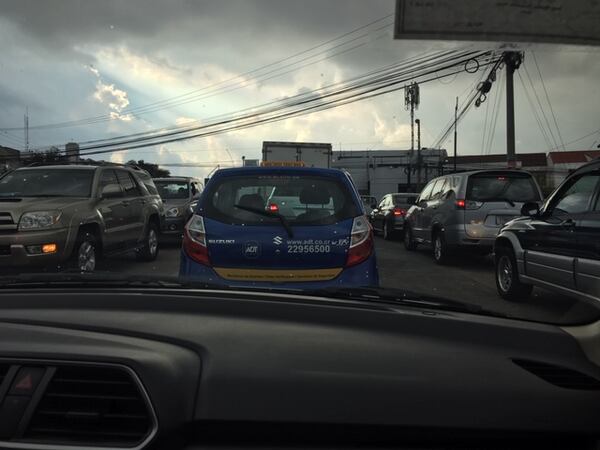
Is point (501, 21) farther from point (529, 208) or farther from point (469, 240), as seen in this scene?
point (529, 208)

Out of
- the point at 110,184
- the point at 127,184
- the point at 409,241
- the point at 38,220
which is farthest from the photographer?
the point at 409,241

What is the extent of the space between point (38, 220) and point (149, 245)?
3900mm

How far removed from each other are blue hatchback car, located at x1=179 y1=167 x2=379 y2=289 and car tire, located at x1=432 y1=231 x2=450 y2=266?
6603 millimetres

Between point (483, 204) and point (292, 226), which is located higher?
point (483, 204)

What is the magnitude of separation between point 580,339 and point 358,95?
75.1 feet

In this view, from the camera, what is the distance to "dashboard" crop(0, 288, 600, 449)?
1.38 meters

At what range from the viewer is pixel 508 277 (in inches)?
293

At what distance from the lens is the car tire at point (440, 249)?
10.9 m

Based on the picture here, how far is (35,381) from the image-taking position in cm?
143

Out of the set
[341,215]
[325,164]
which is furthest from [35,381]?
[325,164]

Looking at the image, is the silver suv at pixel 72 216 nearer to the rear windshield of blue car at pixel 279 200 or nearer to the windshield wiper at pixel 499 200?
the rear windshield of blue car at pixel 279 200

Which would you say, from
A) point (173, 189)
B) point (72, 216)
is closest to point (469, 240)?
point (72, 216)

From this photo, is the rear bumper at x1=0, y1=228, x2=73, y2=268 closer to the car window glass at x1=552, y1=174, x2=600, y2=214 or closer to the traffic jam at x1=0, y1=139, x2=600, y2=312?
the traffic jam at x1=0, y1=139, x2=600, y2=312

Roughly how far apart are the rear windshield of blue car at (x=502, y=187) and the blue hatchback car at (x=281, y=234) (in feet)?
20.5
